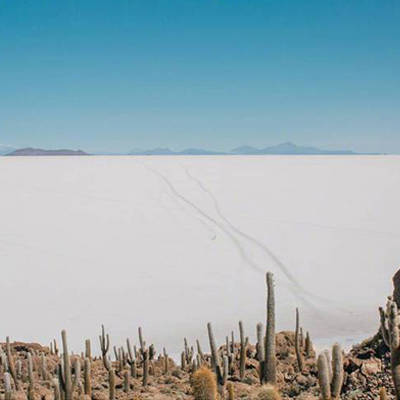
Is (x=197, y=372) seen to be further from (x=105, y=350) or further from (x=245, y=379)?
(x=105, y=350)

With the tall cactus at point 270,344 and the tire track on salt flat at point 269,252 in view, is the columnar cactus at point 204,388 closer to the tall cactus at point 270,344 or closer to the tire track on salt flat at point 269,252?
the tall cactus at point 270,344

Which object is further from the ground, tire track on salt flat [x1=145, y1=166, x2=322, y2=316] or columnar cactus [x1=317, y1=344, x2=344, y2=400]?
columnar cactus [x1=317, y1=344, x2=344, y2=400]

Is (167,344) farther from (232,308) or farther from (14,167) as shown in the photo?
(14,167)

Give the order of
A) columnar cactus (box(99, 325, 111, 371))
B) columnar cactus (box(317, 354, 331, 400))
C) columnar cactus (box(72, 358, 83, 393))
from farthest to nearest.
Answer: columnar cactus (box(99, 325, 111, 371)) → columnar cactus (box(72, 358, 83, 393)) → columnar cactus (box(317, 354, 331, 400))

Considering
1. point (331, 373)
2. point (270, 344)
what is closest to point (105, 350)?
point (270, 344)

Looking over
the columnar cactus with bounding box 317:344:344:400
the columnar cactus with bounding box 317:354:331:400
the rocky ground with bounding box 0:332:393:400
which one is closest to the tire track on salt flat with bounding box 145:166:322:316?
the rocky ground with bounding box 0:332:393:400

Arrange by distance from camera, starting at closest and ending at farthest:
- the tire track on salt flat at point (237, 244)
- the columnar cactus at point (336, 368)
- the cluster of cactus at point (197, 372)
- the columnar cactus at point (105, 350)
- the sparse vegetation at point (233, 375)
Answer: the columnar cactus at point (336, 368) < the cluster of cactus at point (197, 372) < the sparse vegetation at point (233, 375) < the columnar cactus at point (105, 350) < the tire track on salt flat at point (237, 244)

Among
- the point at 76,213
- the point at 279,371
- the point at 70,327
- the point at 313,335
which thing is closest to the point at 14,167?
the point at 76,213

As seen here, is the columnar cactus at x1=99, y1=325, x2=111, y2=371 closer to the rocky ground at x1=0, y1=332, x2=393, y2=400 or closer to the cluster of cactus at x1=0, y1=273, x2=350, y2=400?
the cluster of cactus at x1=0, y1=273, x2=350, y2=400

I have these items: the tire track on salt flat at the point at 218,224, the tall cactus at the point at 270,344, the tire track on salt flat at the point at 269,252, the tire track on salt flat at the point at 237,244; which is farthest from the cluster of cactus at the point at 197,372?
the tire track on salt flat at the point at 218,224

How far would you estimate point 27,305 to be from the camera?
15.8 m

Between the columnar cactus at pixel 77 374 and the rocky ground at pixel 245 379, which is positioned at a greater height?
the columnar cactus at pixel 77 374

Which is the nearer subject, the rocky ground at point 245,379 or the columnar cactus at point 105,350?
the rocky ground at point 245,379

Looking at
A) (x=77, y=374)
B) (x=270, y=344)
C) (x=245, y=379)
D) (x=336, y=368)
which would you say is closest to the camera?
(x=336, y=368)
